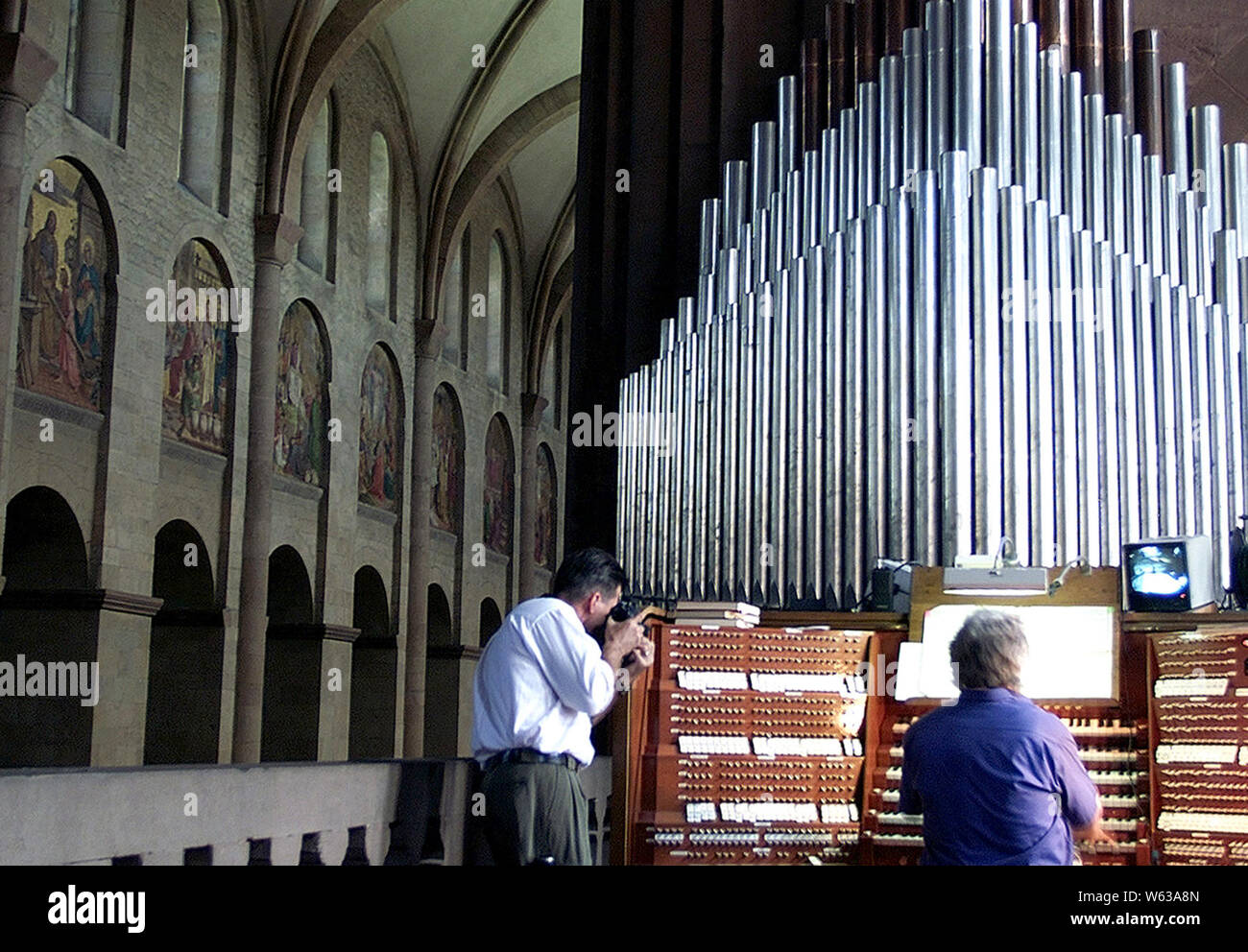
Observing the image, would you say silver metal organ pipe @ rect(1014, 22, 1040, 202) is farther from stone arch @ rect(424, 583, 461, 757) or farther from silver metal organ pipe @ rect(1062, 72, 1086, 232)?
stone arch @ rect(424, 583, 461, 757)

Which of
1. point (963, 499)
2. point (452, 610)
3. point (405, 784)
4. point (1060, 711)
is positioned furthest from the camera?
point (452, 610)

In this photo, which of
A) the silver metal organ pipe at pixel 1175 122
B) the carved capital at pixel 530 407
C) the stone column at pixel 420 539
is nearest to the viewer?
the silver metal organ pipe at pixel 1175 122

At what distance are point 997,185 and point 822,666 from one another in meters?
2.55

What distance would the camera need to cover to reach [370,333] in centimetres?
2230

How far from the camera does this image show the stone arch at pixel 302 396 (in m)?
19.3

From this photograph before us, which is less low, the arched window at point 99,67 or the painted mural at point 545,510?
the arched window at point 99,67

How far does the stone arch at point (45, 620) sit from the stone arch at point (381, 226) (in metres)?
8.27

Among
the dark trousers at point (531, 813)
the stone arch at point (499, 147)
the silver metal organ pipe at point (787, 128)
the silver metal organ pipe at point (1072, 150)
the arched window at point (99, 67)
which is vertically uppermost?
the stone arch at point (499, 147)

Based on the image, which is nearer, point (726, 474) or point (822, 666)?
point (822, 666)

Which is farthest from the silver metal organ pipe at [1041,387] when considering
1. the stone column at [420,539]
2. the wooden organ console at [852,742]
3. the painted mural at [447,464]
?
the painted mural at [447,464]

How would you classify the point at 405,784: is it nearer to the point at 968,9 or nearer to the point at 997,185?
the point at 997,185

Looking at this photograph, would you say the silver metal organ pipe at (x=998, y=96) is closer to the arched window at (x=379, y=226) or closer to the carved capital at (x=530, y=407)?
the arched window at (x=379, y=226)

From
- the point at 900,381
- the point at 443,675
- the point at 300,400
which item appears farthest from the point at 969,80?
the point at 443,675
